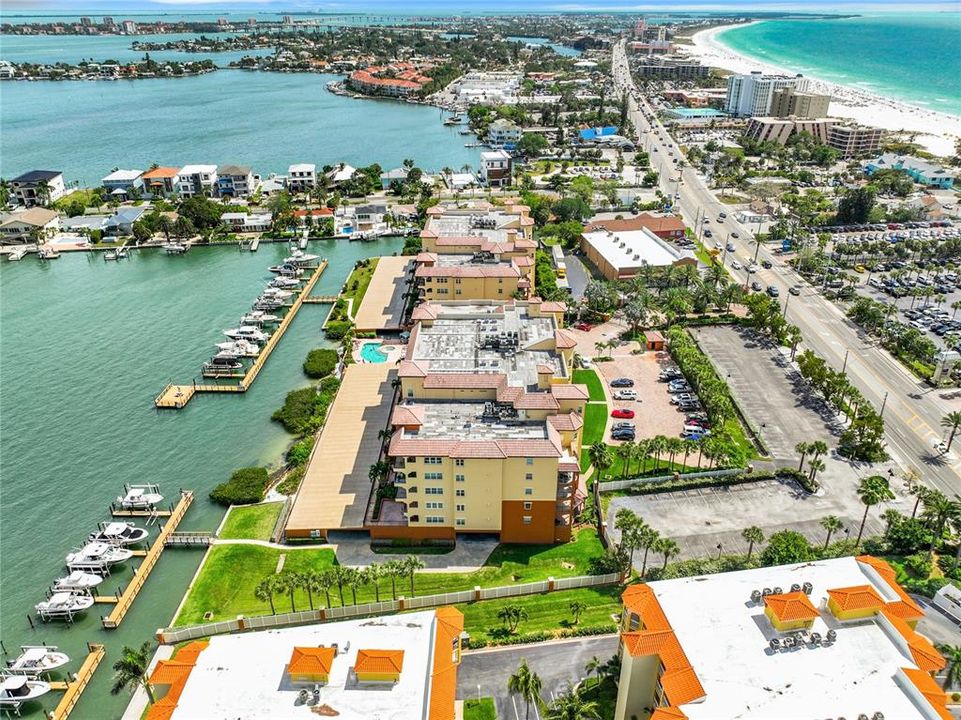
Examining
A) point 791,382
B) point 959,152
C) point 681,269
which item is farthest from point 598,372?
point 959,152

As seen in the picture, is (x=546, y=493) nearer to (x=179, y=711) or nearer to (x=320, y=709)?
(x=320, y=709)

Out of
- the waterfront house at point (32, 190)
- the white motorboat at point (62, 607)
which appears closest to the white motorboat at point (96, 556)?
the white motorboat at point (62, 607)

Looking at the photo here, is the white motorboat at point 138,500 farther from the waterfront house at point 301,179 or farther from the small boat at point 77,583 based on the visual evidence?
the waterfront house at point 301,179

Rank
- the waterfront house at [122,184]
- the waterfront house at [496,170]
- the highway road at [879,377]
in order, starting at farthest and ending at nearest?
1. the waterfront house at [496,170]
2. the waterfront house at [122,184]
3. the highway road at [879,377]

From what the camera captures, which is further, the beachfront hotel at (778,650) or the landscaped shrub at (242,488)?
the landscaped shrub at (242,488)

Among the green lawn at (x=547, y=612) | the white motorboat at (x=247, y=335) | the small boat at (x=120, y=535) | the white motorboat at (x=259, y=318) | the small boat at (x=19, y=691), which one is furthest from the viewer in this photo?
the white motorboat at (x=259, y=318)
